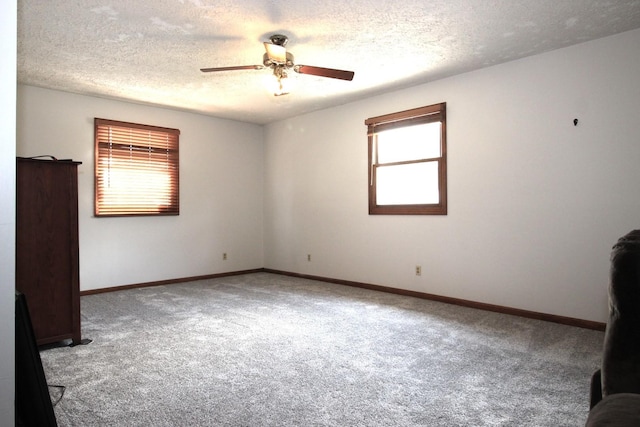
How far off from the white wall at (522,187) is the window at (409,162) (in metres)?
0.10

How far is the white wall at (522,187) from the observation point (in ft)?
10.5

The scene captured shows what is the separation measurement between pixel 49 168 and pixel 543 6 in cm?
382

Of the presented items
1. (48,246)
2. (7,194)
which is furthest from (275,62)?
(7,194)

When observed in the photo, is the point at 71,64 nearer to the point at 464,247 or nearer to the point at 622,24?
the point at 464,247

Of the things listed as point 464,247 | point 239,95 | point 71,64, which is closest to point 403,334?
point 464,247

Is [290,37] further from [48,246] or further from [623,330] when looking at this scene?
[623,330]

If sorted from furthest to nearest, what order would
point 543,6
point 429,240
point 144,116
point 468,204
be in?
point 144,116, point 429,240, point 468,204, point 543,6

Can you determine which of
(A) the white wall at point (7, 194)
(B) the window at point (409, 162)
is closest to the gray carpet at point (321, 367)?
(A) the white wall at point (7, 194)

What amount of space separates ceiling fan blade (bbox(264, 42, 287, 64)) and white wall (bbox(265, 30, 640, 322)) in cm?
198

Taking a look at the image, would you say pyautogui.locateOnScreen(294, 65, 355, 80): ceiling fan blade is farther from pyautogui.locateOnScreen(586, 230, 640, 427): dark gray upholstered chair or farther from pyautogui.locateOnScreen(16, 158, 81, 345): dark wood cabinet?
pyautogui.locateOnScreen(586, 230, 640, 427): dark gray upholstered chair

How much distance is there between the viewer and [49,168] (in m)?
2.77

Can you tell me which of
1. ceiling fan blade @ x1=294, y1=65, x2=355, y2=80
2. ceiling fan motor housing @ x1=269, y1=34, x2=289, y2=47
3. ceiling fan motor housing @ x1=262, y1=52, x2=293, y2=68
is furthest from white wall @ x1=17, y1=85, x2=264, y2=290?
ceiling fan blade @ x1=294, y1=65, x2=355, y2=80

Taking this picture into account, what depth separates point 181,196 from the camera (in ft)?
18.5

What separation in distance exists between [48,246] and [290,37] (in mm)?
A: 2533
